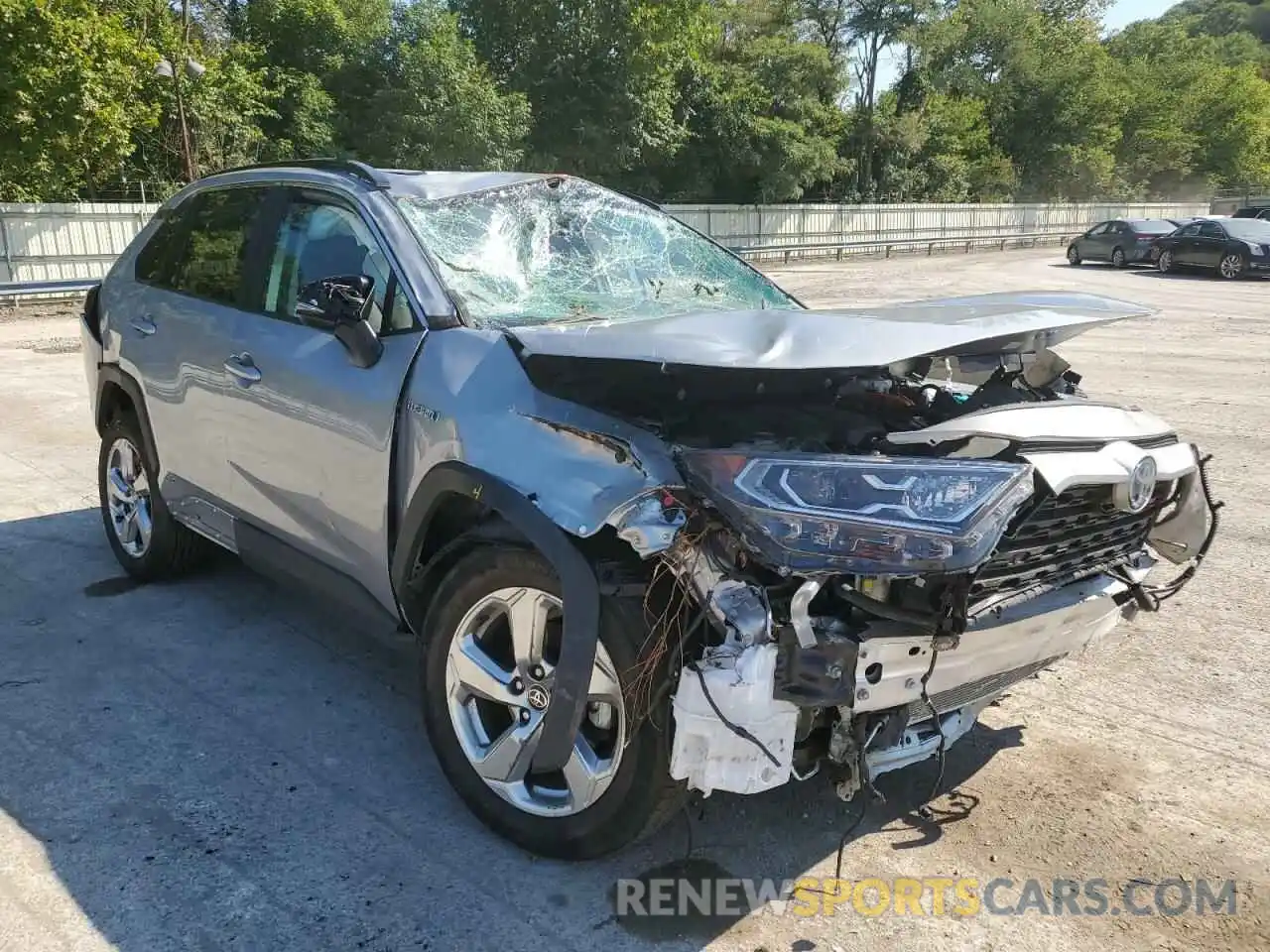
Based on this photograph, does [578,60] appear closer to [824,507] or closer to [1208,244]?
[1208,244]

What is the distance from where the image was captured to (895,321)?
2.88 meters

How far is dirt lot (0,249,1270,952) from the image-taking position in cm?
264

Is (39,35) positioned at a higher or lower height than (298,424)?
higher

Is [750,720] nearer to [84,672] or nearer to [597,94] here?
[84,672]

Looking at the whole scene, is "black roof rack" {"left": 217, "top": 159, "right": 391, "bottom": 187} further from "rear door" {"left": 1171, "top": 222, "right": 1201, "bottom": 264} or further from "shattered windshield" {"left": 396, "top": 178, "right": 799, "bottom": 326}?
"rear door" {"left": 1171, "top": 222, "right": 1201, "bottom": 264}

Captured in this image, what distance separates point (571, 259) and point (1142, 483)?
2150mm

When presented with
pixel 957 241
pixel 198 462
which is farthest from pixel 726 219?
pixel 198 462

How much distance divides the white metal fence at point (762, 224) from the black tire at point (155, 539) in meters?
5.87

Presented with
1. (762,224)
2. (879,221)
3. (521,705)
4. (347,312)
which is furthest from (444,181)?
(879,221)

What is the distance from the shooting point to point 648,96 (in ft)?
110

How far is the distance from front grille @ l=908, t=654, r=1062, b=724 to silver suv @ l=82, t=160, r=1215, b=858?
2cm

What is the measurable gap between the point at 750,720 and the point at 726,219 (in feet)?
109

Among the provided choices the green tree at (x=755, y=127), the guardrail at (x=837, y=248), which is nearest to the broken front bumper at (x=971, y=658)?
the guardrail at (x=837, y=248)

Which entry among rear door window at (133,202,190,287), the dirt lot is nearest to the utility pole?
rear door window at (133,202,190,287)
